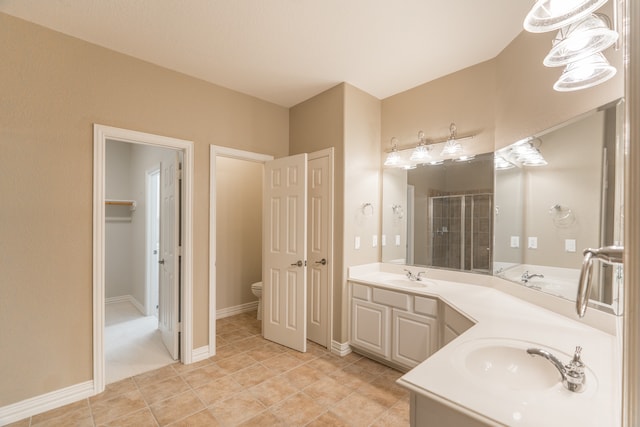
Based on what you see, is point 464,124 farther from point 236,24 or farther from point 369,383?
point 369,383

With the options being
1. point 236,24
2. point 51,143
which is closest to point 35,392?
point 51,143

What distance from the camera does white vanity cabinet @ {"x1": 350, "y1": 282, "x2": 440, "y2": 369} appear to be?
7.54 feet

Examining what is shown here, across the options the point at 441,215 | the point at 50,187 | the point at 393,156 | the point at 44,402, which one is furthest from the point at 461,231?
the point at 44,402

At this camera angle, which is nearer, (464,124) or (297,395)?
(297,395)

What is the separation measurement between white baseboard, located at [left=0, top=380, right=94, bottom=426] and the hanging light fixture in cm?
358

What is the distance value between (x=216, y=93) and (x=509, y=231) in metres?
3.02

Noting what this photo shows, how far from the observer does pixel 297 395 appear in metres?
2.19

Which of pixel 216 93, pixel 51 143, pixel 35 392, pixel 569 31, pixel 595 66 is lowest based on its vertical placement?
pixel 35 392

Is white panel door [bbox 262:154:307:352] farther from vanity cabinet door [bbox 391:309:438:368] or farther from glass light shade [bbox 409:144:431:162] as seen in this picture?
glass light shade [bbox 409:144:431:162]

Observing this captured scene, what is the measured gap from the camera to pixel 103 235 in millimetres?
2268

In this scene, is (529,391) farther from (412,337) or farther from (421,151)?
(421,151)

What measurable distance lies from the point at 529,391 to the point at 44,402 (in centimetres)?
297

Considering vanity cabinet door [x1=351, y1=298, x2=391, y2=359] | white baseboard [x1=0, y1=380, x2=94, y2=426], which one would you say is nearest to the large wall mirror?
vanity cabinet door [x1=351, y1=298, x2=391, y2=359]

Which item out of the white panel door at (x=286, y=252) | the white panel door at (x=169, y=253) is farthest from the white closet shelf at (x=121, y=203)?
the white panel door at (x=286, y=252)
